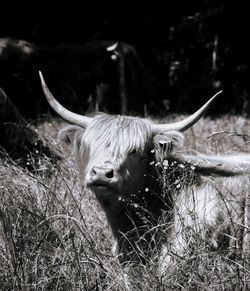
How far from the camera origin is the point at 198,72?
527 inches

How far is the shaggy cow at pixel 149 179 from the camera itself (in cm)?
436

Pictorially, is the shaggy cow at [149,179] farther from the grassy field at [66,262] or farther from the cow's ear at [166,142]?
the grassy field at [66,262]

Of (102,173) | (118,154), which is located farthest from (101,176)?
(118,154)


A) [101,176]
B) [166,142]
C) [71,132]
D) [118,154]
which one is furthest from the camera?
[71,132]

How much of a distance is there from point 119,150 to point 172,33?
358 inches

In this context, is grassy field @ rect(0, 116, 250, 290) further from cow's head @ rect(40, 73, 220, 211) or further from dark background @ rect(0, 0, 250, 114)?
dark background @ rect(0, 0, 250, 114)

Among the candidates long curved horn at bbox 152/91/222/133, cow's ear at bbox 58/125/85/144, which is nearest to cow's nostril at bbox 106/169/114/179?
long curved horn at bbox 152/91/222/133

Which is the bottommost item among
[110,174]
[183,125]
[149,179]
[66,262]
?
[66,262]

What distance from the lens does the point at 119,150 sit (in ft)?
15.2

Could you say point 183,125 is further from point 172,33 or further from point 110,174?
point 172,33

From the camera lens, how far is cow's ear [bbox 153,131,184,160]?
15.6 feet

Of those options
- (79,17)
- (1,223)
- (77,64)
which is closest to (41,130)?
(77,64)

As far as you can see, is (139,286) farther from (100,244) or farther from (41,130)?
(41,130)

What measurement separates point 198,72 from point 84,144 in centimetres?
876
